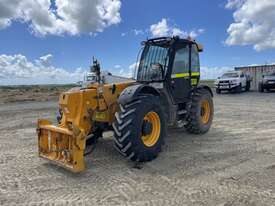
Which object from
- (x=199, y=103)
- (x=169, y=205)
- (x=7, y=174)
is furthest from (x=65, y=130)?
(x=199, y=103)

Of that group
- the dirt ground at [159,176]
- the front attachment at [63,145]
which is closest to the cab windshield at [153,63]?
the dirt ground at [159,176]

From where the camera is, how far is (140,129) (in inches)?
217

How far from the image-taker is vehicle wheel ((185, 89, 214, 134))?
798 cm

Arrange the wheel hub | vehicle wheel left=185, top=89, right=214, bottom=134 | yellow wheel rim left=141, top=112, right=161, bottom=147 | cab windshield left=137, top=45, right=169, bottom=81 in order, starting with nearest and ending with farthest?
the wheel hub, yellow wheel rim left=141, top=112, right=161, bottom=147, cab windshield left=137, top=45, right=169, bottom=81, vehicle wheel left=185, top=89, right=214, bottom=134

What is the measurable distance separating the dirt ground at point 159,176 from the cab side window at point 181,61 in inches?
64.6

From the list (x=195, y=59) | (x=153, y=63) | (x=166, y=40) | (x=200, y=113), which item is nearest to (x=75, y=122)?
(x=153, y=63)

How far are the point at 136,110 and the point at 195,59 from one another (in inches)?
130

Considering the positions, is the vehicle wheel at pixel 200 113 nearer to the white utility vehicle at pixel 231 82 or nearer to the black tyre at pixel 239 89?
the white utility vehicle at pixel 231 82

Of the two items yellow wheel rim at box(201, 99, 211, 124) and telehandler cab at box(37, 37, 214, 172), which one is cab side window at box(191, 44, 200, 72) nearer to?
telehandler cab at box(37, 37, 214, 172)

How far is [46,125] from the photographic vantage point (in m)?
5.92

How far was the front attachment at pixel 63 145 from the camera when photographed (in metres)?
5.05

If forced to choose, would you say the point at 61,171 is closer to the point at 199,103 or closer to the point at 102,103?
the point at 102,103

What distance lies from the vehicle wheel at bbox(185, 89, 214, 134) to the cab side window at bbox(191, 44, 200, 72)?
592mm

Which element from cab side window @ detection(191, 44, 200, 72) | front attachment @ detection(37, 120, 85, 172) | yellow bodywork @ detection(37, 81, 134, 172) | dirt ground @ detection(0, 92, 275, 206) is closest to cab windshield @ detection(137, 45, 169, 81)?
cab side window @ detection(191, 44, 200, 72)
